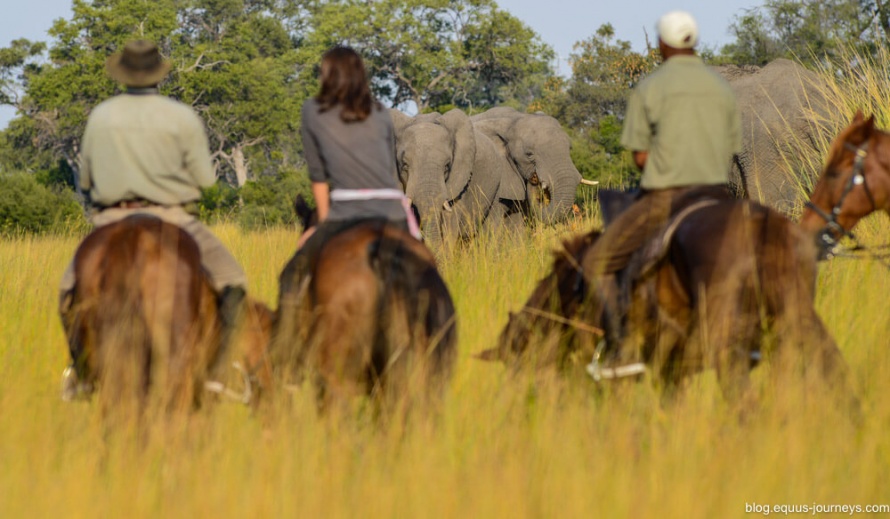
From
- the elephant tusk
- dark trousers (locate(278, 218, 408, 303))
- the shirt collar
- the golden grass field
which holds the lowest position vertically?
the golden grass field

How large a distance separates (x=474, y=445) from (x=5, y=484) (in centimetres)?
187

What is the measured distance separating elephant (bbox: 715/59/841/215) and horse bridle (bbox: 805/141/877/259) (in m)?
7.45

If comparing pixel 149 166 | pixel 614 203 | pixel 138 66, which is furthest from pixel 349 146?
pixel 614 203

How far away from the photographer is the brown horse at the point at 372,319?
18.3 feet

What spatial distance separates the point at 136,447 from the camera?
17.4ft

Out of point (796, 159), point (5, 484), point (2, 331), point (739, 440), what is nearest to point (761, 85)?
point (796, 159)

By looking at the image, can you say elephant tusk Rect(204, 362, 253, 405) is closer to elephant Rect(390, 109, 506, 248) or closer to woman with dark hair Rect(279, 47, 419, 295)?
woman with dark hair Rect(279, 47, 419, 295)

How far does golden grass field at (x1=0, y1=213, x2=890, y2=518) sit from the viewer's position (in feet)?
15.4

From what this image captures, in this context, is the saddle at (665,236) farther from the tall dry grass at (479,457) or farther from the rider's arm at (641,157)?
the tall dry grass at (479,457)

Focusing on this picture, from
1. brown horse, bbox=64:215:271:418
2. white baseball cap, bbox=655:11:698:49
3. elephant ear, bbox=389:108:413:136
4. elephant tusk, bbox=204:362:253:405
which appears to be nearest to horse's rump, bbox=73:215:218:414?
brown horse, bbox=64:215:271:418

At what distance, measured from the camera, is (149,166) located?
234 inches

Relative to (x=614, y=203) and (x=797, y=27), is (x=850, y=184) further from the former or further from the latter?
(x=797, y=27)

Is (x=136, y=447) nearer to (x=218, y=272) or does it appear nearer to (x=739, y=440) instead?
(x=218, y=272)

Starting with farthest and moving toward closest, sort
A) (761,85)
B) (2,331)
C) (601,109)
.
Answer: (601,109) < (761,85) < (2,331)
